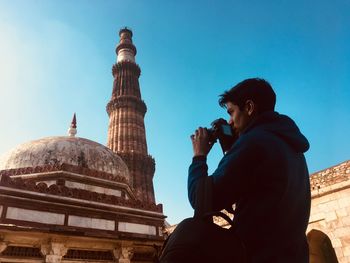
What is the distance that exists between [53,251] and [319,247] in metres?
7.93

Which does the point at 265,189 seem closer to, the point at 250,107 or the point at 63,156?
the point at 250,107

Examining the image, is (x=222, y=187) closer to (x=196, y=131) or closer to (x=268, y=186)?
(x=268, y=186)

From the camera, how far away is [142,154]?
22453mm

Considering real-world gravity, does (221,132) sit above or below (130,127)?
below

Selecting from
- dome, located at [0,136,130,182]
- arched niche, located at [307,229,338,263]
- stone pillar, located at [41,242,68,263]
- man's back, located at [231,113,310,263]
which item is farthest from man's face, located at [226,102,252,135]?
dome, located at [0,136,130,182]

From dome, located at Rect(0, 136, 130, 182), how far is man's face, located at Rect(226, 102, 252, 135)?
38.2 feet

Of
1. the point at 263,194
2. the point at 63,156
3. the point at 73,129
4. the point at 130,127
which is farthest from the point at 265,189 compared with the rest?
the point at 130,127

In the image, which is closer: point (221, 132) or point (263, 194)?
point (263, 194)

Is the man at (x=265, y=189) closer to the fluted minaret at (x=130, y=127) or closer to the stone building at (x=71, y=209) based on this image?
the stone building at (x=71, y=209)

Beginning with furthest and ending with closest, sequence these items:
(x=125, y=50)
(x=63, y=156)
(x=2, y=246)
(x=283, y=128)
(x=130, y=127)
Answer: (x=125, y=50) < (x=130, y=127) < (x=63, y=156) < (x=2, y=246) < (x=283, y=128)

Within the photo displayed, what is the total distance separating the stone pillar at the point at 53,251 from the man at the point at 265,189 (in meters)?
8.25

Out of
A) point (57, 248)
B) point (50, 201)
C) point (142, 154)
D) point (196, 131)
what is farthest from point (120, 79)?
point (196, 131)

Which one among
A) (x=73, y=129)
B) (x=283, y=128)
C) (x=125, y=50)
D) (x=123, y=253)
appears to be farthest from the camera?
(x=125, y=50)

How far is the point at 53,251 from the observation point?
8352 millimetres
